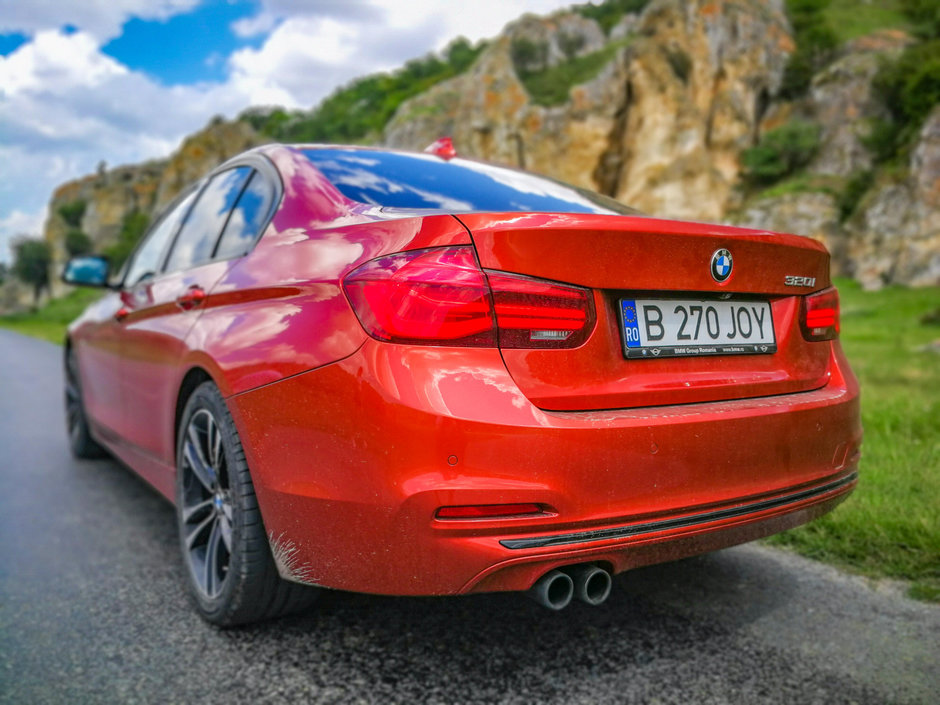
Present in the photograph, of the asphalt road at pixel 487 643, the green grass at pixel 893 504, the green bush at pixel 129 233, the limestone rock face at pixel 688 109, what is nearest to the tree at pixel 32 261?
the green bush at pixel 129 233

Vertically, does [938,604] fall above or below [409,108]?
below

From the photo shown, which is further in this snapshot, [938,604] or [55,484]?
[55,484]

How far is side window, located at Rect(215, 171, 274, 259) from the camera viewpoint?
2.56 metres

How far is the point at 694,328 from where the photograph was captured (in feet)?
6.49

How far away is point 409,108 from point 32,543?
4627cm

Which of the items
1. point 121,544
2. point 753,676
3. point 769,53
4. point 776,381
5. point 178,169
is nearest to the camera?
point 753,676

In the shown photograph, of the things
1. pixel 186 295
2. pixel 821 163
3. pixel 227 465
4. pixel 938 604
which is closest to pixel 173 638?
pixel 227 465

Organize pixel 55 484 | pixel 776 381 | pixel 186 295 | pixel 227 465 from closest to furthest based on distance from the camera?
pixel 776 381 < pixel 227 465 < pixel 186 295 < pixel 55 484

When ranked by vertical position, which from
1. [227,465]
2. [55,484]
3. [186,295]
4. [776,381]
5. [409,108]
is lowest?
[55,484]

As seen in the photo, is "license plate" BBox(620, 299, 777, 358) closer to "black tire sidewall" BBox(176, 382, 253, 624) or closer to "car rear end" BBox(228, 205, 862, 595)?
"car rear end" BBox(228, 205, 862, 595)

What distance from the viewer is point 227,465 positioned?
227cm

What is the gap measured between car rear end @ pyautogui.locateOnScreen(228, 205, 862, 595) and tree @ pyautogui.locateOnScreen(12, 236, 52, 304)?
91892 millimetres

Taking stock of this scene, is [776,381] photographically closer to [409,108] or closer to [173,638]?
[173,638]

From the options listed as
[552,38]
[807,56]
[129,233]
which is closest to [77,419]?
[807,56]
